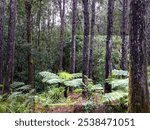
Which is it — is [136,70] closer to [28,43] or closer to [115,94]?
[115,94]

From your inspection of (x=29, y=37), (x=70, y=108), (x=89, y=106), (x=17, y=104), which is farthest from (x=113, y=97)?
(x=29, y=37)

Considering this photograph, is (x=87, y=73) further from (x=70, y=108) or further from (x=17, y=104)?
(x=17, y=104)

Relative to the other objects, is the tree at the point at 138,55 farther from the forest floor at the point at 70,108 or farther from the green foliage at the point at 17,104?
the green foliage at the point at 17,104

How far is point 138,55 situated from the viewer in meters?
7.68

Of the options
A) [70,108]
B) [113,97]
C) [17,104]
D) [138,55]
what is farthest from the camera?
[70,108]

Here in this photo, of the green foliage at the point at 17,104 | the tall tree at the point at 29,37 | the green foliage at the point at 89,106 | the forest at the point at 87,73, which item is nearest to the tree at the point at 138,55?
the forest at the point at 87,73

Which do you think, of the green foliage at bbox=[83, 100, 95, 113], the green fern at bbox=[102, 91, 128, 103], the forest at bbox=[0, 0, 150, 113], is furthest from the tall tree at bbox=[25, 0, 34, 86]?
the green fern at bbox=[102, 91, 128, 103]

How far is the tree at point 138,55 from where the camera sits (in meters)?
7.64

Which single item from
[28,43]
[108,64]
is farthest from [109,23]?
[28,43]

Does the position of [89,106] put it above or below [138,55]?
below

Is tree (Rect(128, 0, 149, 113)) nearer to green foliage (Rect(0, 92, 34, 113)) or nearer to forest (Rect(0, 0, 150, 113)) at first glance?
forest (Rect(0, 0, 150, 113))

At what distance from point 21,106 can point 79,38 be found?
24.1 m

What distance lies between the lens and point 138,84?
25.4ft

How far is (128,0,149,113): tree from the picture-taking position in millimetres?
7637
